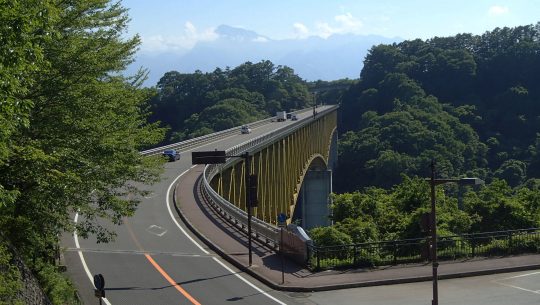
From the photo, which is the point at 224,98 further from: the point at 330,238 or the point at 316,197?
the point at 330,238

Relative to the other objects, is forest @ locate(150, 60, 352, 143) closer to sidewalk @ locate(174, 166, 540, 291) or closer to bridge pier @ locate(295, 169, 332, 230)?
bridge pier @ locate(295, 169, 332, 230)

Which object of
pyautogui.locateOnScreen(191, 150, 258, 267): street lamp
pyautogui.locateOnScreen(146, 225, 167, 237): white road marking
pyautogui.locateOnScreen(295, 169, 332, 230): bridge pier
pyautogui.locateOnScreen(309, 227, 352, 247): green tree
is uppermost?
pyautogui.locateOnScreen(191, 150, 258, 267): street lamp

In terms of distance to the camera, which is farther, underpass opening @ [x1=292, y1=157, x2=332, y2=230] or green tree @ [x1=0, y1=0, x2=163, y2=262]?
underpass opening @ [x1=292, y1=157, x2=332, y2=230]

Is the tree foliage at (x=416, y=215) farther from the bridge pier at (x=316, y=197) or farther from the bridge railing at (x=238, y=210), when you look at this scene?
the bridge pier at (x=316, y=197)

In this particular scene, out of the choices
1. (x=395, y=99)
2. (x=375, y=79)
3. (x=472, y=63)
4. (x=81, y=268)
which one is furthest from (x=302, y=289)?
(x=375, y=79)

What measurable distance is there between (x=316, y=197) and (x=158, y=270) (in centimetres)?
6338

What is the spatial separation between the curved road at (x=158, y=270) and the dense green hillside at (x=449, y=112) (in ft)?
196

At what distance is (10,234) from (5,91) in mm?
6662

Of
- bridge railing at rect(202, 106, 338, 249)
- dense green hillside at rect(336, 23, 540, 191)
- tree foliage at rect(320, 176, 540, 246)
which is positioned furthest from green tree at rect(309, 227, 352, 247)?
dense green hillside at rect(336, 23, 540, 191)

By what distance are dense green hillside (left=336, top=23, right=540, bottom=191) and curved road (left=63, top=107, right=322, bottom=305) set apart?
59.8 meters

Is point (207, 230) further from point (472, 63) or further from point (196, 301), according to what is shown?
point (472, 63)

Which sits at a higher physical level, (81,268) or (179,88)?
(179,88)

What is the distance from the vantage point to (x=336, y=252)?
22.6 meters

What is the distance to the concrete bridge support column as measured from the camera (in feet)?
271
